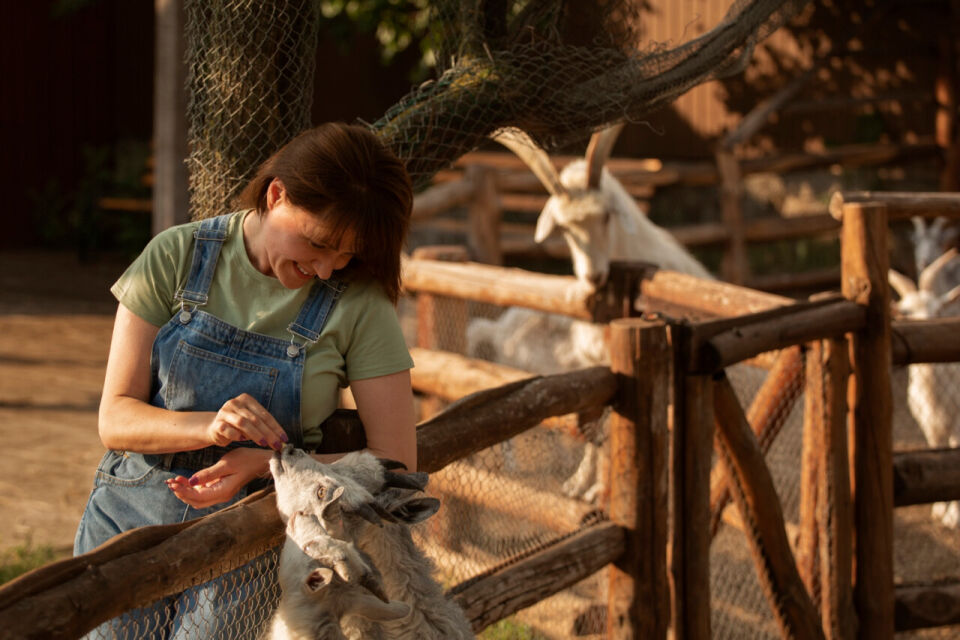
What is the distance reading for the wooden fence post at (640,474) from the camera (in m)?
3.18

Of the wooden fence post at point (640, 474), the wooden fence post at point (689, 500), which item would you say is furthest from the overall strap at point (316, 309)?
the wooden fence post at point (689, 500)

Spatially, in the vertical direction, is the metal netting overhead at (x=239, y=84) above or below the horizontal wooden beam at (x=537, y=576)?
above

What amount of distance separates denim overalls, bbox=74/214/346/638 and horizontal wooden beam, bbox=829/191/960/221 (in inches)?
99.5

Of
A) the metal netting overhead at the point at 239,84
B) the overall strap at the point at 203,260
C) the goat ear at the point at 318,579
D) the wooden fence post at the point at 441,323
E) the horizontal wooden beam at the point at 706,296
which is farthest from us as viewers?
the wooden fence post at the point at 441,323

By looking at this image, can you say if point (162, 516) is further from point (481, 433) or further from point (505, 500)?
point (505, 500)

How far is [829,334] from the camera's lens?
12.4 feet

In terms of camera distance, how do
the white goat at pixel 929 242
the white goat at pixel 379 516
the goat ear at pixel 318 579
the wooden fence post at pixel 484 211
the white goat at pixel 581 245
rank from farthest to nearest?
the white goat at pixel 929 242
the wooden fence post at pixel 484 211
the white goat at pixel 581 245
the white goat at pixel 379 516
the goat ear at pixel 318 579

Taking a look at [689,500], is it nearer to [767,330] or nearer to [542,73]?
[767,330]

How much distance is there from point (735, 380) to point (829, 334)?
2094 mm

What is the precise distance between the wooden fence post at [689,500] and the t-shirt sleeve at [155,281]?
1.73m

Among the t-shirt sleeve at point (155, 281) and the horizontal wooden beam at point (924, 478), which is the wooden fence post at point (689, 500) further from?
the t-shirt sleeve at point (155, 281)

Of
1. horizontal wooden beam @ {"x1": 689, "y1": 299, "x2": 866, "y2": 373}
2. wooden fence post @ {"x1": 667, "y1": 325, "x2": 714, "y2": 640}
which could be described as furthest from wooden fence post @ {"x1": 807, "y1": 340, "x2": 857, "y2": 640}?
wooden fence post @ {"x1": 667, "y1": 325, "x2": 714, "y2": 640}

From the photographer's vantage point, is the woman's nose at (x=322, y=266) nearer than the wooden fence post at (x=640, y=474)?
Yes

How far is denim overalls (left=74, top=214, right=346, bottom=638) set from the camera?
2188mm
